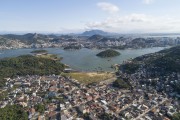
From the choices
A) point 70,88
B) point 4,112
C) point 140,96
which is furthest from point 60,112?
point 140,96

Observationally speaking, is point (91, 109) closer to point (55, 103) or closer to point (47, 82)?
point (55, 103)

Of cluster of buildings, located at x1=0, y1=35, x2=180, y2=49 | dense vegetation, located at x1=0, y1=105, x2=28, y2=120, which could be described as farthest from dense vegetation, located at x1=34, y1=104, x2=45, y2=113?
cluster of buildings, located at x1=0, y1=35, x2=180, y2=49

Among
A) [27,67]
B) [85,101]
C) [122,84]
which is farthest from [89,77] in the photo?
[27,67]

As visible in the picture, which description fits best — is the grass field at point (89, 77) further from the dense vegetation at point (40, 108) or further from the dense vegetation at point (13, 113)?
the dense vegetation at point (13, 113)

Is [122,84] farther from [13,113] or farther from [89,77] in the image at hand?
[13,113]

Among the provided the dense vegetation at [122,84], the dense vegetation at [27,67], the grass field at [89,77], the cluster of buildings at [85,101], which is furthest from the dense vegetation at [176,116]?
the dense vegetation at [27,67]
